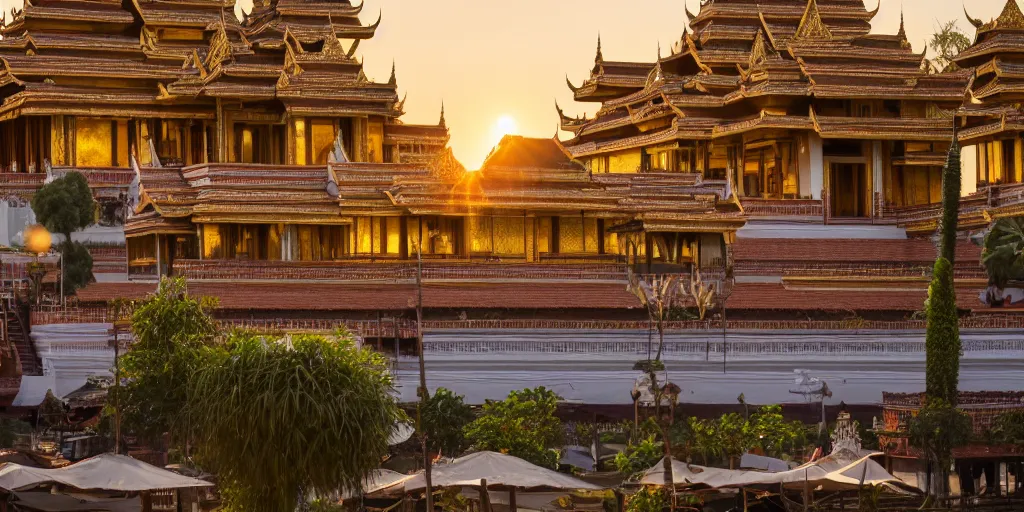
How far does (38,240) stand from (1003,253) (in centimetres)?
2283

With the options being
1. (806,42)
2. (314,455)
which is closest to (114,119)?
(806,42)

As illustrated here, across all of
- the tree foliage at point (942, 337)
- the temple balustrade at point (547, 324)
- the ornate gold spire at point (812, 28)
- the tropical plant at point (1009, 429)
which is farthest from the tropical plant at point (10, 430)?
the ornate gold spire at point (812, 28)

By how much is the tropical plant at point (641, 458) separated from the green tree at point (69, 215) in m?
19.5

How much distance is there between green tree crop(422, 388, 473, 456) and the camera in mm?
A: 35000

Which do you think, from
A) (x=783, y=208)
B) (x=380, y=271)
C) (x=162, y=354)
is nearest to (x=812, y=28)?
(x=783, y=208)

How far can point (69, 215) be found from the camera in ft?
161

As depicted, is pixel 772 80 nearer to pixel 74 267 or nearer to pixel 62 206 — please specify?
pixel 62 206

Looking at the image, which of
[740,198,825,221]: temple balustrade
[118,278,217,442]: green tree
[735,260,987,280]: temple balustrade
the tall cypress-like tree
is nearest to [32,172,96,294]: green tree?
[118,278,217,442]: green tree

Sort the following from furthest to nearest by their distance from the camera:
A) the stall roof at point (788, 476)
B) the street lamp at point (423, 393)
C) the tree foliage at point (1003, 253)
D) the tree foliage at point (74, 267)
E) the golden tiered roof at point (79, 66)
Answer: the golden tiered roof at point (79, 66) < the tree foliage at point (74, 267) < the tree foliage at point (1003, 253) < the stall roof at point (788, 476) < the street lamp at point (423, 393)

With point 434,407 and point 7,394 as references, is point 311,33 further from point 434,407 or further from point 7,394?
point 434,407

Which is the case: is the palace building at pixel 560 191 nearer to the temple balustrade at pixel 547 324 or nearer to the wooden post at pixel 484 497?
the temple balustrade at pixel 547 324

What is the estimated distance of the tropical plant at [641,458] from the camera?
30719mm

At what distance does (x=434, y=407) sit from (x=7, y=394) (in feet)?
33.9

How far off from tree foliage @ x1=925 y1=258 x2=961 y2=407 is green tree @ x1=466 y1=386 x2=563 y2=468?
6.93 m
